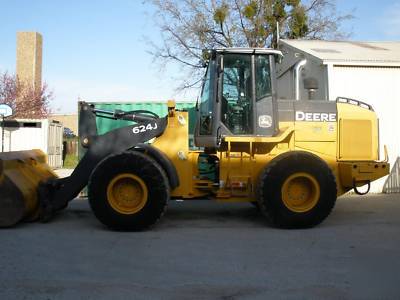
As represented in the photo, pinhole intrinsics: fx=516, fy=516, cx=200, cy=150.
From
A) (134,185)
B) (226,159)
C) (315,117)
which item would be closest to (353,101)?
(315,117)

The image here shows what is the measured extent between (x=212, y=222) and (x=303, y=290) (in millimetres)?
4051

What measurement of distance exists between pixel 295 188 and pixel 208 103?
2.09m

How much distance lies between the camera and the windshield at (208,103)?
886 cm

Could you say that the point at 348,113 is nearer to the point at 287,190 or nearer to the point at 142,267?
the point at 287,190

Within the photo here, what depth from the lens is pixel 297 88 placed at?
1043 centimetres

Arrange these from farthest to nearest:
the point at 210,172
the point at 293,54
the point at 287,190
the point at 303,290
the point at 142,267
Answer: the point at 293,54 → the point at 210,172 → the point at 287,190 → the point at 142,267 → the point at 303,290

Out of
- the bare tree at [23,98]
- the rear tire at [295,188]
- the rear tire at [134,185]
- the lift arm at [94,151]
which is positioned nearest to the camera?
the rear tire at [134,185]

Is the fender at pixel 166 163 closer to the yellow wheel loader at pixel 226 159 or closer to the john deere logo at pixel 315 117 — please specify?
→ the yellow wheel loader at pixel 226 159

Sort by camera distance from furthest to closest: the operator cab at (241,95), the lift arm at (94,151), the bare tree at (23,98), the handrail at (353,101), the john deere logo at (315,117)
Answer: the bare tree at (23,98)
the handrail at (353,101)
the john deere logo at (315,117)
the lift arm at (94,151)
the operator cab at (241,95)

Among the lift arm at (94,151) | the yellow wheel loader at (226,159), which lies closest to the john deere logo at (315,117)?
the yellow wheel loader at (226,159)

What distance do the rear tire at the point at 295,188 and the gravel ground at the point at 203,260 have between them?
236 millimetres

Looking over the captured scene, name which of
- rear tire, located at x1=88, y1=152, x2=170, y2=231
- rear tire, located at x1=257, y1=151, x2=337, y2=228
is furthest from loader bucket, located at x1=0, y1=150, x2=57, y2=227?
rear tire, located at x1=257, y1=151, x2=337, y2=228

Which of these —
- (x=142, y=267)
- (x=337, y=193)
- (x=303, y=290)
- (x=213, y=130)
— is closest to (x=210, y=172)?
(x=213, y=130)

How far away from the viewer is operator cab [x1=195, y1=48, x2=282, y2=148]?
8773mm
